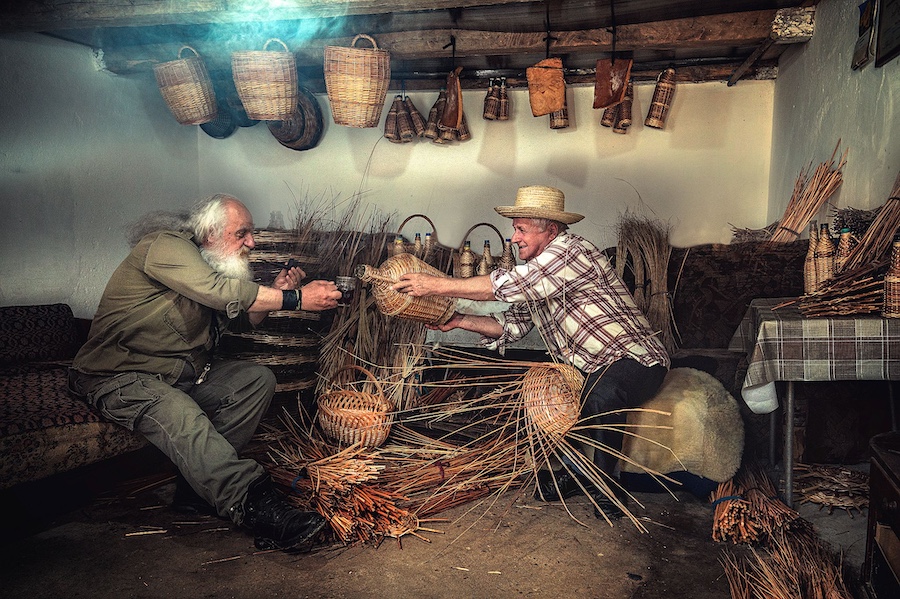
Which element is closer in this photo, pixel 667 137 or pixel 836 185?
pixel 836 185

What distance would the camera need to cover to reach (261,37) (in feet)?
14.2

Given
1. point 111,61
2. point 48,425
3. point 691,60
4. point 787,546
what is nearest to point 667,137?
point 691,60

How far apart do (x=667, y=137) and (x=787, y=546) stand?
145 inches

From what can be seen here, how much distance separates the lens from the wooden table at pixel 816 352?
2.44 meters

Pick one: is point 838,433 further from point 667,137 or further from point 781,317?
point 667,137

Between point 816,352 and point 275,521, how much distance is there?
2119 millimetres

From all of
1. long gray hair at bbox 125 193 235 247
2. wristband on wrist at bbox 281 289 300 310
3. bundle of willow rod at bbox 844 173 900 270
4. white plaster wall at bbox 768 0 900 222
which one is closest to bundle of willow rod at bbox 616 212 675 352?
white plaster wall at bbox 768 0 900 222

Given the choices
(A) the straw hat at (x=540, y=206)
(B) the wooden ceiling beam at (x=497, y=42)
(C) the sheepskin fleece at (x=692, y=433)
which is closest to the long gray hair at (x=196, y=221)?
(A) the straw hat at (x=540, y=206)

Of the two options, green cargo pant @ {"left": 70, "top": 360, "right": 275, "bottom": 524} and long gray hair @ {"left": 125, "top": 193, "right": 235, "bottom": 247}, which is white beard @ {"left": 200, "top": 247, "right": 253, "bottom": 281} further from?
green cargo pant @ {"left": 70, "top": 360, "right": 275, "bottom": 524}

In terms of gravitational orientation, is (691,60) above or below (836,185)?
above

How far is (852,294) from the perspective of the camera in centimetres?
250

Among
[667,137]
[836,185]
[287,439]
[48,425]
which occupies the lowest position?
[287,439]

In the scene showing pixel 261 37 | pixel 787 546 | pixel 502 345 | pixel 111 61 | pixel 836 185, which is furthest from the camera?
pixel 111 61

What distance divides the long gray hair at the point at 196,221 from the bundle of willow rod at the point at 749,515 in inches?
94.6
